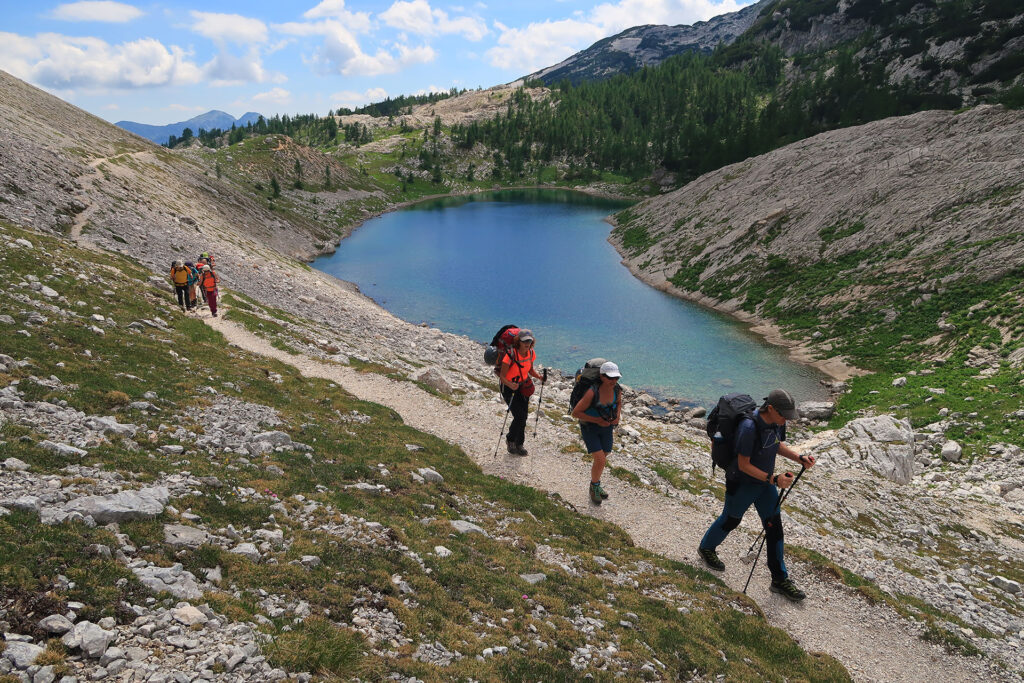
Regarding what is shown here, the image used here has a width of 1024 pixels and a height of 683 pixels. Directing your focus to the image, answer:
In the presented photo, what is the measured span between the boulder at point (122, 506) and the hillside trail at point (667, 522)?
10183mm

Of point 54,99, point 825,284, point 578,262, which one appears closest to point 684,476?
point 825,284

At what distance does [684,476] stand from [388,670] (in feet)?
49.3

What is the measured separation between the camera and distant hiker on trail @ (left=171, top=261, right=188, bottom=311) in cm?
2598

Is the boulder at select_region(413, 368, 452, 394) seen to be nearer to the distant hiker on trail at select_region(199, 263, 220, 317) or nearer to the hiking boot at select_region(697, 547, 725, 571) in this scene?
the distant hiker on trail at select_region(199, 263, 220, 317)

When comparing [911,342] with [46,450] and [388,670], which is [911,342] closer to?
[388,670]

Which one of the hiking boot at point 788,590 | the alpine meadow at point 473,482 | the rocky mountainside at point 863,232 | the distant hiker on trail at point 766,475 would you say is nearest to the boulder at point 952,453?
the alpine meadow at point 473,482

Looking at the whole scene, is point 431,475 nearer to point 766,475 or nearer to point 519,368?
point 519,368

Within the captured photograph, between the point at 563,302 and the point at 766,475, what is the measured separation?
48612 mm

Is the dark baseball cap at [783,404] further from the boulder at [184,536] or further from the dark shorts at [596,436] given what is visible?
the boulder at [184,536]

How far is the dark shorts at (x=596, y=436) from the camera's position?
14.1 m

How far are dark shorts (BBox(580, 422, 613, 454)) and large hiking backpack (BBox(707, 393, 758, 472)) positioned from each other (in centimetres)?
335

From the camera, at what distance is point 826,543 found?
1530cm

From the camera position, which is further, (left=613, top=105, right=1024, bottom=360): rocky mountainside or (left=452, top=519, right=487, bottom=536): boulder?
(left=613, top=105, right=1024, bottom=360): rocky mountainside

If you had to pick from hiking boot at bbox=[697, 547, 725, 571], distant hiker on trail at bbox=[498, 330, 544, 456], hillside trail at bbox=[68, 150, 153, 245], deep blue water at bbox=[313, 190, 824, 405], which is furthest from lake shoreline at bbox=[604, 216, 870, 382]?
hillside trail at bbox=[68, 150, 153, 245]
